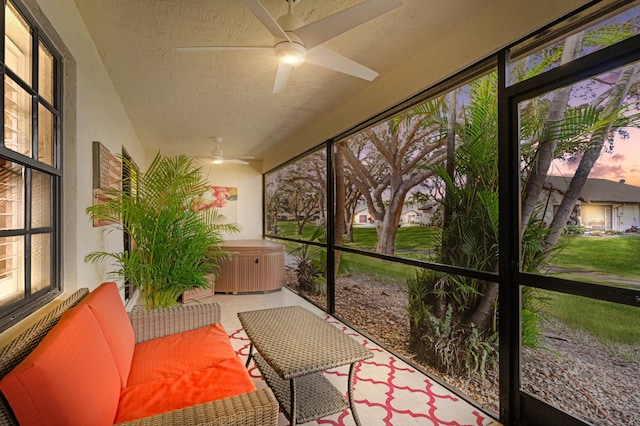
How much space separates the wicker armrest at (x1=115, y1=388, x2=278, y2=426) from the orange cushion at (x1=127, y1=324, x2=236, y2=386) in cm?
55

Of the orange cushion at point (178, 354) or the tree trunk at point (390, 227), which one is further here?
the tree trunk at point (390, 227)

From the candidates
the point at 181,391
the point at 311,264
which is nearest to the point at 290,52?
the point at 181,391

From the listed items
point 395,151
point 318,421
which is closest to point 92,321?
point 318,421

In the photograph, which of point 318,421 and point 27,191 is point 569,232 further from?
point 27,191

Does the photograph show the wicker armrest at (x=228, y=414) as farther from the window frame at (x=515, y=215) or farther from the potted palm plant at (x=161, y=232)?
the potted palm plant at (x=161, y=232)

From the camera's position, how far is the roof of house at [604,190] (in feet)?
4.71

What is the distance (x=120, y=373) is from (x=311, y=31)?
1.89 metres

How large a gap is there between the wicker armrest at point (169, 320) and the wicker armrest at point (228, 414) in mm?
1129

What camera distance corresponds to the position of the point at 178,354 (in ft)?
5.90

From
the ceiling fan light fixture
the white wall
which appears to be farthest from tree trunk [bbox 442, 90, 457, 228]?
the white wall

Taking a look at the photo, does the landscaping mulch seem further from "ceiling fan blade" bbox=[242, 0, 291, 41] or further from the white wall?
the white wall

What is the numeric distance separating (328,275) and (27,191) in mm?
3023

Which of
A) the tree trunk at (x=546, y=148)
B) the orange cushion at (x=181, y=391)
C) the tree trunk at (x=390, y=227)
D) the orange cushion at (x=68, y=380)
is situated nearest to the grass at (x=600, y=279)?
the tree trunk at (x=546, y=148)

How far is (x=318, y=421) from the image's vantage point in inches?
74.4
